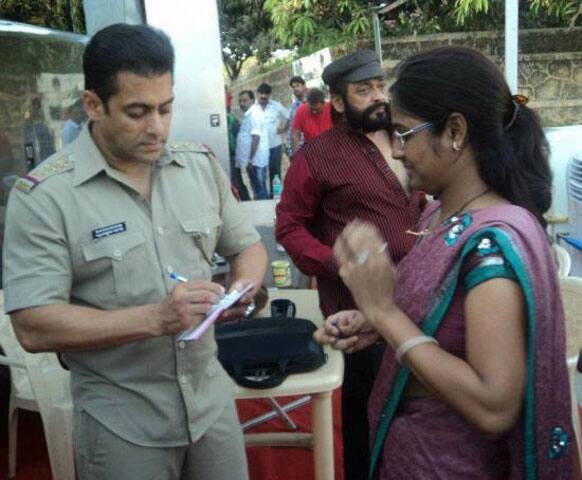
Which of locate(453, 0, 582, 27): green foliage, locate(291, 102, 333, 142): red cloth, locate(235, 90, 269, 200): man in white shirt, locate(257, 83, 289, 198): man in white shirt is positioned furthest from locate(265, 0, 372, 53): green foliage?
locate(291, 102, 333, 142): red cloth

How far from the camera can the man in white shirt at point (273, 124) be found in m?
10.9

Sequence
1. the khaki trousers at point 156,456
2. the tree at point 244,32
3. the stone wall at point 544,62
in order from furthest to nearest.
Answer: the tree at point 244,32 < the stone wall at point 544,62 < the khaki trousers at point 156,456

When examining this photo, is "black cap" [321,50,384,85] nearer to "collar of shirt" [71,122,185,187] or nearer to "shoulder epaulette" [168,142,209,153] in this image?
"shoulder epaulette" [168,142,209,153]

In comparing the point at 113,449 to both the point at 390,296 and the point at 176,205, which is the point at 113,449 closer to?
the point at 176,205

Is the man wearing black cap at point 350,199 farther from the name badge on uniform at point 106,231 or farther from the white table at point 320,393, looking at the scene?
the name badge on uniform at point 106,231

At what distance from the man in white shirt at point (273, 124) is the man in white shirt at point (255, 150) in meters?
0.12

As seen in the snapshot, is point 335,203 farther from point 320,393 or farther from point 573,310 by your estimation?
point 573,310

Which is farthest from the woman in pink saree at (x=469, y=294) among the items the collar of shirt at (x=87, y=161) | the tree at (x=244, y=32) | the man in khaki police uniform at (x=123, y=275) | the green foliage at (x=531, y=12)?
the tree at (x=244, y=32)

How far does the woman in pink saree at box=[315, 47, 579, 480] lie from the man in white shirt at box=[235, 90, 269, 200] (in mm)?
9259

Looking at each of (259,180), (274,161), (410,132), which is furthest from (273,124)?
(410,132)

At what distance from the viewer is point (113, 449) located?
167 cm

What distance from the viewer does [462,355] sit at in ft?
4.53

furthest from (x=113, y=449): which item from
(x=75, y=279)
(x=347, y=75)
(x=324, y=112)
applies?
(x=324, y=112)

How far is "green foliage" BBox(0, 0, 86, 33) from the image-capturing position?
8.40 metres
